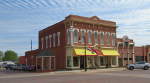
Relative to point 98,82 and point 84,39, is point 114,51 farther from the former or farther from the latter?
point 98,82

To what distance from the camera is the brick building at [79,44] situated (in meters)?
41.4

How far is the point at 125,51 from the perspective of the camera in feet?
170

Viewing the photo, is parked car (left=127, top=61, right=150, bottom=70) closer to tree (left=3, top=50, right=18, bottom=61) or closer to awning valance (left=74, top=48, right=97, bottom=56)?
awning valance (left=74, top=48, right=97, bottom=56)

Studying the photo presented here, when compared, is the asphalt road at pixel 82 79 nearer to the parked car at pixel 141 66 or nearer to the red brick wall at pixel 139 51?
the parked car at pixel 141 66

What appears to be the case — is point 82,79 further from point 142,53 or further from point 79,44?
Result: point 142,53

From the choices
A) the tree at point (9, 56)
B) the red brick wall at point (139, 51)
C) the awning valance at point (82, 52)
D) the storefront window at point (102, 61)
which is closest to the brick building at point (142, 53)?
the red brick wall at point (139, 51)

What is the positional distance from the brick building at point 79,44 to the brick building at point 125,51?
3.54 meters

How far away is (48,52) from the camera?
145 ft

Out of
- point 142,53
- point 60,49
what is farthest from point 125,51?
point 60,49

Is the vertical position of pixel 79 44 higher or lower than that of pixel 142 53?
higher

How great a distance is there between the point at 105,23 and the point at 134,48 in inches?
477

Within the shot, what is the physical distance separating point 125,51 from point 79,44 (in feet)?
47.6

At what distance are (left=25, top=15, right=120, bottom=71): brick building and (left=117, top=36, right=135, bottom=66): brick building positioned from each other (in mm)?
3538

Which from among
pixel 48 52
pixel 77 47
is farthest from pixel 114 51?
pixel 48 52
